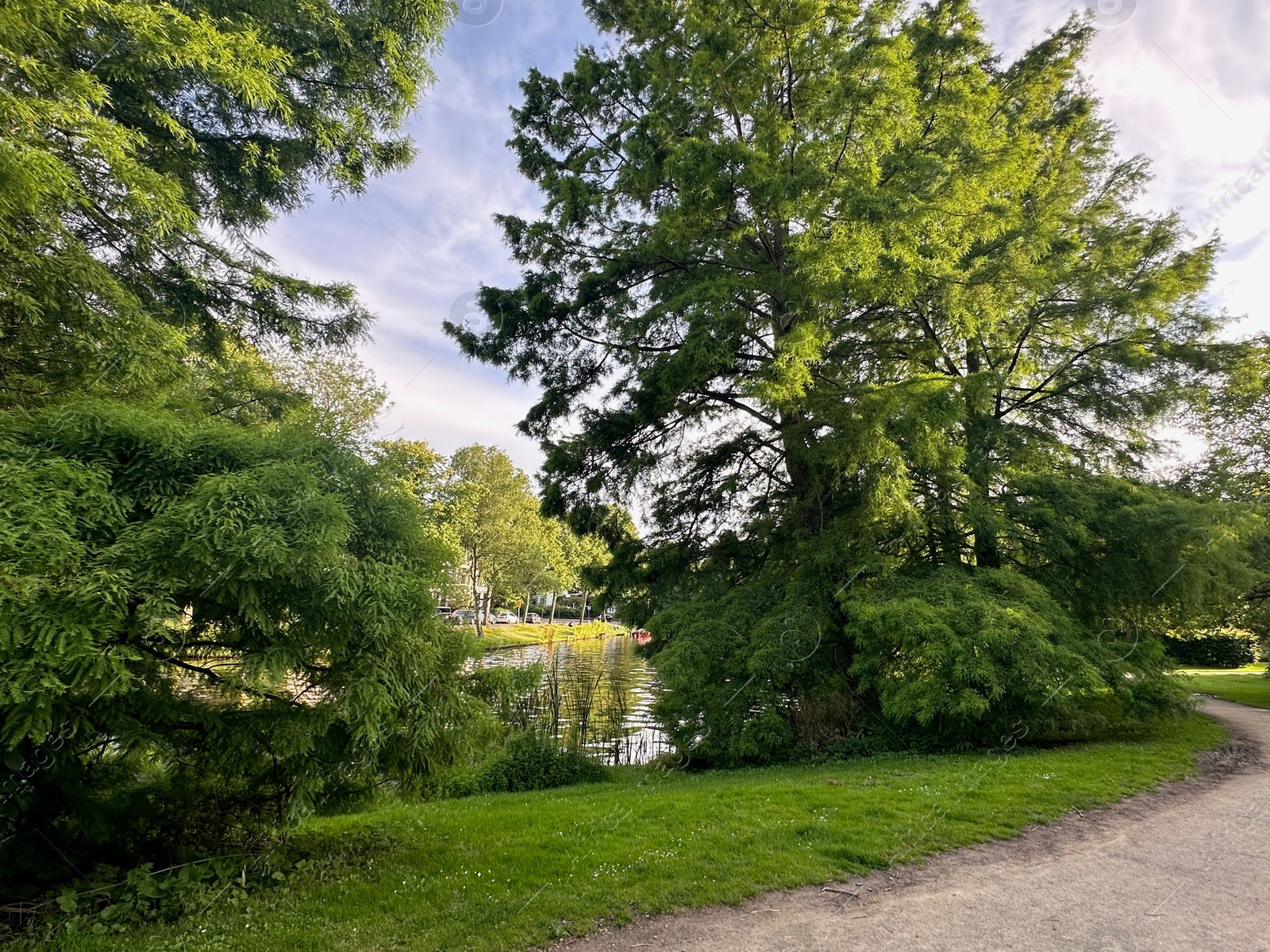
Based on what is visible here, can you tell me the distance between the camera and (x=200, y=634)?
3805 mm

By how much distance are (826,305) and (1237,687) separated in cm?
1971

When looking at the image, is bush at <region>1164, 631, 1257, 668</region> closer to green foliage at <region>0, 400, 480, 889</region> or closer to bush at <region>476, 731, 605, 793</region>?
bush at <region>476, 731, 605, 793</region>

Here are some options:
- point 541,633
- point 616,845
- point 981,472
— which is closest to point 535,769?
point 616,845

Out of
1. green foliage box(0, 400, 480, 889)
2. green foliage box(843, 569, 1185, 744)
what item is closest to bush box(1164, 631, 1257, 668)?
green foliage box(843, 569, 1185, 744)

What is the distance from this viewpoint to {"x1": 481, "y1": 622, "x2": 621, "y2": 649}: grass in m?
34.3

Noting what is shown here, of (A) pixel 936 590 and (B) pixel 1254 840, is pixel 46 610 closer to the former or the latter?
(B) pixel 1254 840

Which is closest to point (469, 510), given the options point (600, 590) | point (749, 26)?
point (600, 590)

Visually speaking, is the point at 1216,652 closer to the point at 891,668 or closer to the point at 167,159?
the point at 891,668

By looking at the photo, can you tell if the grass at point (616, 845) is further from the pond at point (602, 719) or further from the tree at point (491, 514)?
the tree at point (491, 514)

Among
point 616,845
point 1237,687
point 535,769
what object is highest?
point 616,845

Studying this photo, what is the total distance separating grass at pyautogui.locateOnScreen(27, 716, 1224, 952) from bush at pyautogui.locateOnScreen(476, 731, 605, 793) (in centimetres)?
103

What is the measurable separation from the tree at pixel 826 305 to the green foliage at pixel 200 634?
5.40m

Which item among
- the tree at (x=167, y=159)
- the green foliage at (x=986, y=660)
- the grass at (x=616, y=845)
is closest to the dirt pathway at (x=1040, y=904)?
the grass at (x=616, y=845)

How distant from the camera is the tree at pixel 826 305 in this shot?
8.43 meters
